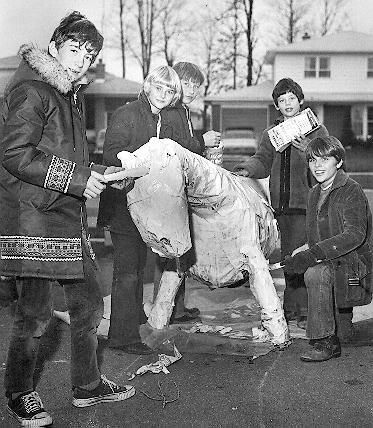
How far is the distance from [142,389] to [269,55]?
33.2 m

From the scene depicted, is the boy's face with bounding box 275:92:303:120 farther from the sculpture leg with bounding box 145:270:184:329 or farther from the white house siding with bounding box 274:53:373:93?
the white house siding with bounding box 274:53:373:93

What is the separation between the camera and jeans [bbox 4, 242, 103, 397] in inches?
131

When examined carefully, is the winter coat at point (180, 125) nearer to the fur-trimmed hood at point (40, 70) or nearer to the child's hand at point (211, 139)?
the child's hand at point (211, 139)

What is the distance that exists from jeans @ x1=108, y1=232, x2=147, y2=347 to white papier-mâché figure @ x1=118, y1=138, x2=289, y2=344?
0.60ft

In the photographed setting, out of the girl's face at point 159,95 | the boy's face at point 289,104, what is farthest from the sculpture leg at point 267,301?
the boy's face at point 289,104

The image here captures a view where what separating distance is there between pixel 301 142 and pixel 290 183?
1.00ft

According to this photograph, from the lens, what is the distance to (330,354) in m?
4.24

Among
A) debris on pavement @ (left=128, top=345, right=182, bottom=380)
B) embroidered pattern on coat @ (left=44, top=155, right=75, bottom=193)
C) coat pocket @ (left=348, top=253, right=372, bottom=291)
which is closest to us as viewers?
embroidered pattern on coat @ (left=44, top=155, right=75, bottom=193)

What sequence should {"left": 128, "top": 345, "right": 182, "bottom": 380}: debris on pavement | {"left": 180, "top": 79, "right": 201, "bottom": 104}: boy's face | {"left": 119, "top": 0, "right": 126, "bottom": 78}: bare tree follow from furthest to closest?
{"left": 119, "top": 0, "right": 126, "bottom": 78}: bare tree → {"left": 180, "top": 79, "right": 201, "bottom": 104}: boy's face → {"left": 128, "top": 345, "right": 182, "bottom": 380}: debris on pavement

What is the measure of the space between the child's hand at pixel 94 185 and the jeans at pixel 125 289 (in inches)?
48.9

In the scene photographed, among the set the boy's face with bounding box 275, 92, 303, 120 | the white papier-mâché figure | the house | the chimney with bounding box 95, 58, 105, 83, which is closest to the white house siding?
the house

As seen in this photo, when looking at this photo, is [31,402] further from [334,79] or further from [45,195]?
[334,79]

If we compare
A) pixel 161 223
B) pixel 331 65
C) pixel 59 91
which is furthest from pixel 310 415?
pixel 331 65

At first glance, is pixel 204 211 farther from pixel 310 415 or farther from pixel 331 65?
pixel 331 65
